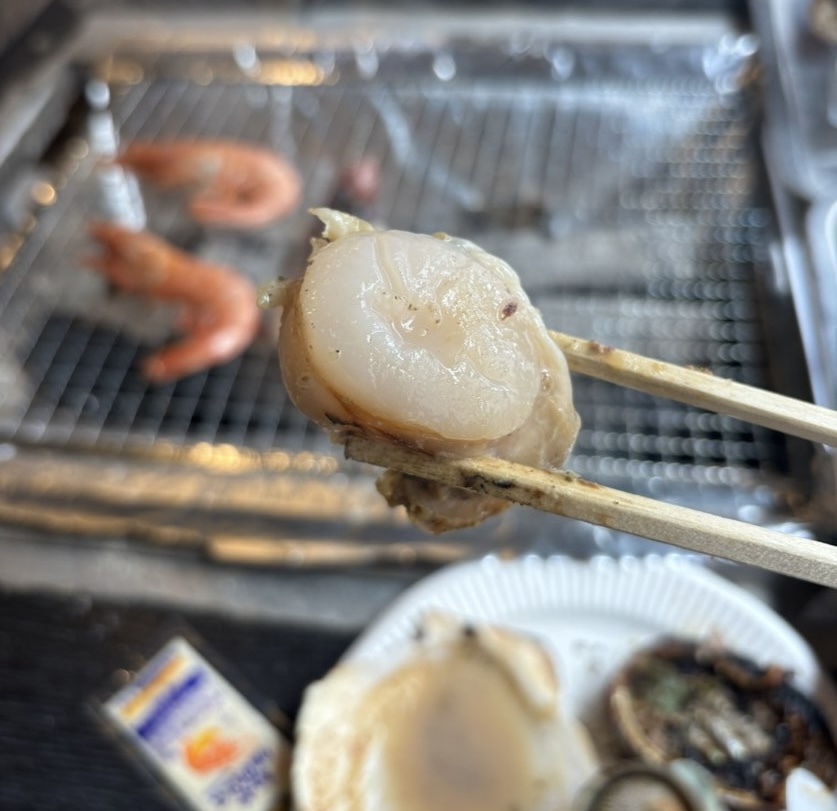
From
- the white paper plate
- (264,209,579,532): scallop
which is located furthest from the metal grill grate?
(264,209,579,532): scallop

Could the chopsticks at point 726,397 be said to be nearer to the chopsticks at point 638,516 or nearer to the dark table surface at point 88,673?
the chopsticks at point 638,516

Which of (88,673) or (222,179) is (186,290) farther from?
(88,673)

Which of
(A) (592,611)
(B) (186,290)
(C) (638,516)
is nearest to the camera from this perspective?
(C) (638,516)

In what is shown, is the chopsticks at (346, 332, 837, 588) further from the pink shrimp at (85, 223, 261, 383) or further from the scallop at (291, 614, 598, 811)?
the pink shrimp at (85, 223, 261, 383)

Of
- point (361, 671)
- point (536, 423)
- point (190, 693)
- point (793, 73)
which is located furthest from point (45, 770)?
point (793, 73)

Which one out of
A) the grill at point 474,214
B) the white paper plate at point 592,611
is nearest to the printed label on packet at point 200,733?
the white paper plate at point 592,611

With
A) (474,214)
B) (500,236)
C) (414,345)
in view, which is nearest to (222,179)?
(474,214)
